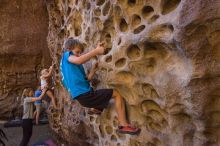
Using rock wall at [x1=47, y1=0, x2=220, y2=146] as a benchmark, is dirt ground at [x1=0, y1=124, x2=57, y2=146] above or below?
below

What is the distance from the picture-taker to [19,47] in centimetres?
900

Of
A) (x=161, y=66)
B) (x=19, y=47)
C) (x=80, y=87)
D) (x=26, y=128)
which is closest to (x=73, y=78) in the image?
(x=80, y=87)

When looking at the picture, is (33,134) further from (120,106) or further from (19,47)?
(120,106)

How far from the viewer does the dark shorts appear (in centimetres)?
390

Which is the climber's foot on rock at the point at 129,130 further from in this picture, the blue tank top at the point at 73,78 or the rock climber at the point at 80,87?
the blue tank top at the point at 73,78

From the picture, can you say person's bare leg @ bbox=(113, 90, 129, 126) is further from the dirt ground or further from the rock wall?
the dirt ground

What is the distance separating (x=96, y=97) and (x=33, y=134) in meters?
4.00

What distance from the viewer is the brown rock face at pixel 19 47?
8922 millimetres

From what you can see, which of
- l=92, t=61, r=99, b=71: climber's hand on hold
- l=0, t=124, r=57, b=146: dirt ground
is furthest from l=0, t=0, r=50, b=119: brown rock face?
l=92, t=61, r=99, b=71: climber's hand on hold

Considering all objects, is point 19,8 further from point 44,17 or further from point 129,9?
point 129,9

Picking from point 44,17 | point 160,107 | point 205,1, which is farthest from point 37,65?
point 205,1

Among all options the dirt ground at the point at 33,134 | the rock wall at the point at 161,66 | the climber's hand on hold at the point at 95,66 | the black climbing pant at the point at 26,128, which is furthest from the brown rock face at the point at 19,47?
the climber's hand on hold at the point at 95,66

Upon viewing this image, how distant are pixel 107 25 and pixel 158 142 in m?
1.44

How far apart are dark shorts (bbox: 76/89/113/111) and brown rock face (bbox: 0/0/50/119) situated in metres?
5.48
